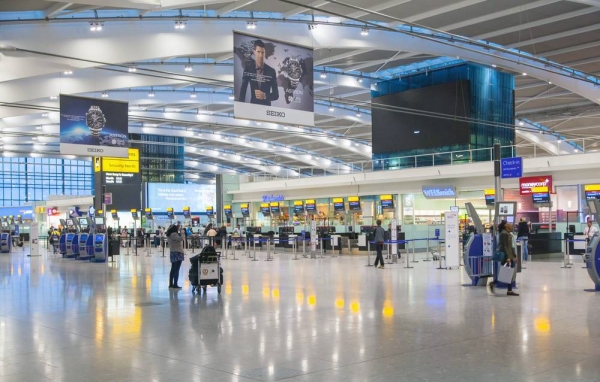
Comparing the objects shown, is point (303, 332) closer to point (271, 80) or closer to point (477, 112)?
point (271, 80)

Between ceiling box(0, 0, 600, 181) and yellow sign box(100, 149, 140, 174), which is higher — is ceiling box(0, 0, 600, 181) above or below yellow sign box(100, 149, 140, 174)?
above

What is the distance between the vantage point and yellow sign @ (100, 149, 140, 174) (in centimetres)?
3325

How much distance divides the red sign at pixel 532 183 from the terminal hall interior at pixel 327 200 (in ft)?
0.39

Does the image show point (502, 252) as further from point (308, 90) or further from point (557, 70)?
point (557, 70)

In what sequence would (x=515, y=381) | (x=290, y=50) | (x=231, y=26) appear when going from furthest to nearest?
(x=231, y=26) → (x=290, y=50) → (x=515, y=381)

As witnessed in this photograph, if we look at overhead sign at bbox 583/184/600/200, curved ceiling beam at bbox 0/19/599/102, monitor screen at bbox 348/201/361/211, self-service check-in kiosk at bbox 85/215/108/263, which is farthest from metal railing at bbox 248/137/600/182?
self-service check-in kiosk at bbox 85/215/108/263

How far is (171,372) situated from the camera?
18.2ft

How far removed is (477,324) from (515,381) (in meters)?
2.92

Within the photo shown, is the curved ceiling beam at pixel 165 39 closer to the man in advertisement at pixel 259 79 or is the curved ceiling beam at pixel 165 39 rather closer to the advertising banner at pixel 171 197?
the man in advertisement at pixel 259 79

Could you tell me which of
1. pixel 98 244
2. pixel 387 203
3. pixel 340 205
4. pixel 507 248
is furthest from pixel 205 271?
pixel 340 205

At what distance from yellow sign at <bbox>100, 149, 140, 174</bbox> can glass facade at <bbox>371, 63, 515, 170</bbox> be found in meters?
13.2

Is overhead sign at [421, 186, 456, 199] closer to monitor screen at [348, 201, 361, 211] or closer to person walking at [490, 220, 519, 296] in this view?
monitor screen at [348, 201, 361, 211]

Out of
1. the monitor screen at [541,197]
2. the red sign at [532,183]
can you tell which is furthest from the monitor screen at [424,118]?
the monitor screen at [541,197]

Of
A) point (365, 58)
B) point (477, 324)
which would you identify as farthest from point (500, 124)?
point (477, 324)
